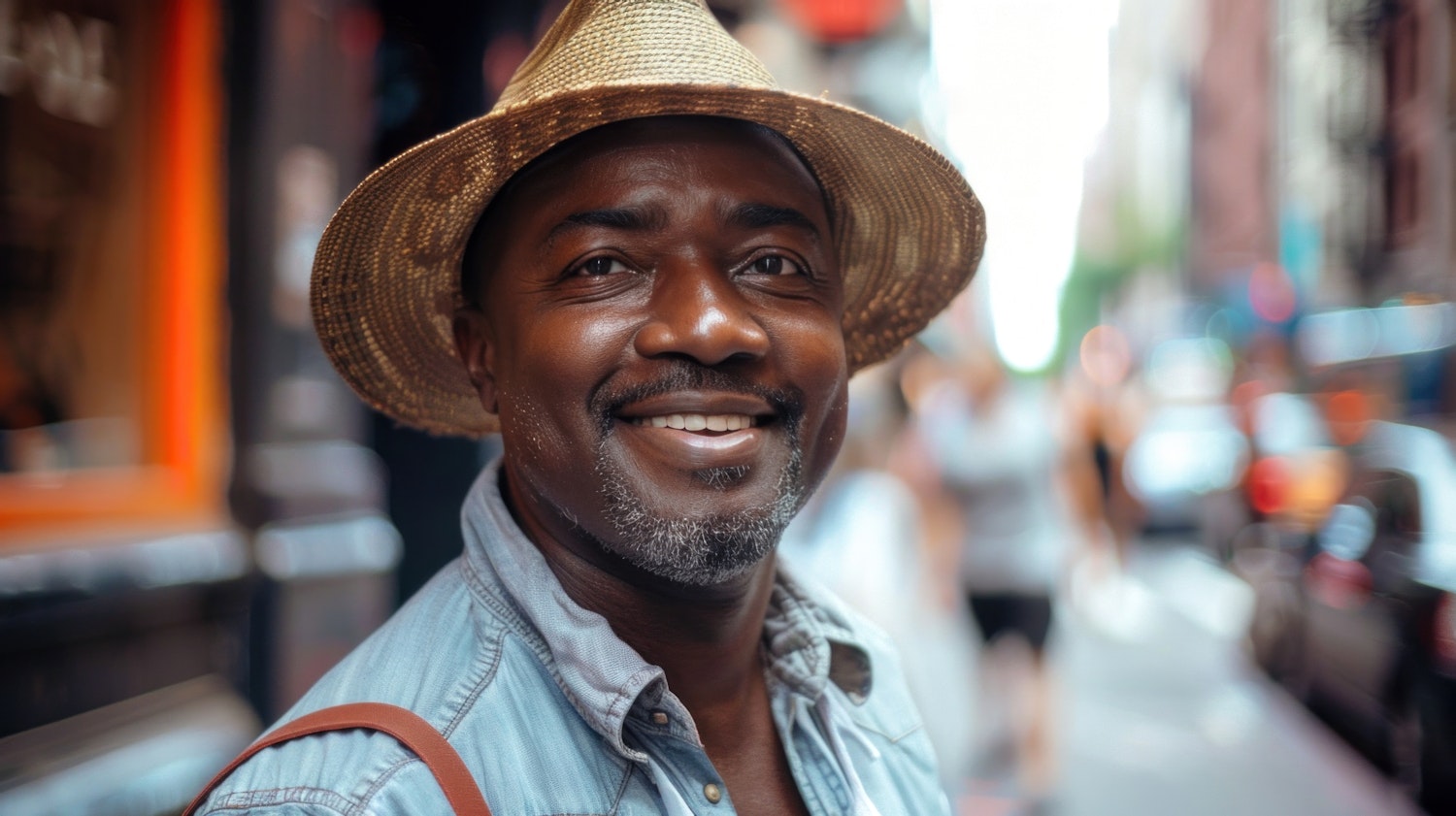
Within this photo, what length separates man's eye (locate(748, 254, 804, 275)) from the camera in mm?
1754

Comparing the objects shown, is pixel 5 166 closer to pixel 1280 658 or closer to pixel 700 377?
pixel 700 377

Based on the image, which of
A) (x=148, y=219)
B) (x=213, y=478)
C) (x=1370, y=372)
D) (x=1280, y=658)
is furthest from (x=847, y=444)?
(x=1370, y=372)

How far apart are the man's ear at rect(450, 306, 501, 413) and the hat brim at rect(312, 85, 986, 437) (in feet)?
0.38

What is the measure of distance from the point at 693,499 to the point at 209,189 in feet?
12.4

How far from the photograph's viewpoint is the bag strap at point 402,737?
134cm

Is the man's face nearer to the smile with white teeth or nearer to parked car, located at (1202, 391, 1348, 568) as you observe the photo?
the smile with white teeth

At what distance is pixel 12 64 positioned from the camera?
3678 mm

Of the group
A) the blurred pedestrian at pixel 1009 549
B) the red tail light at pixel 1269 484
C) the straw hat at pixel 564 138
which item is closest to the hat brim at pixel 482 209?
the straw hat at pixel 564 138

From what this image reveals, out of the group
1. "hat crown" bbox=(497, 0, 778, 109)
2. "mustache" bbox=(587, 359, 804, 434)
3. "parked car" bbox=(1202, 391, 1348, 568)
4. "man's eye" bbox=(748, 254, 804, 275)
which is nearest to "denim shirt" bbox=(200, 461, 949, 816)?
"mustache" bbox=(587, 359, 804, 434)

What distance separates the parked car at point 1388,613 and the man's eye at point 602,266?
5.00m

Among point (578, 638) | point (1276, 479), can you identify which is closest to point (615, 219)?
point (578, 638)

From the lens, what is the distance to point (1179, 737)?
267 inches

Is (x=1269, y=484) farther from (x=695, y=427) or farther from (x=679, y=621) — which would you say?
(x=695, y=427)

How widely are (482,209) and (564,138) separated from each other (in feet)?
0.76
